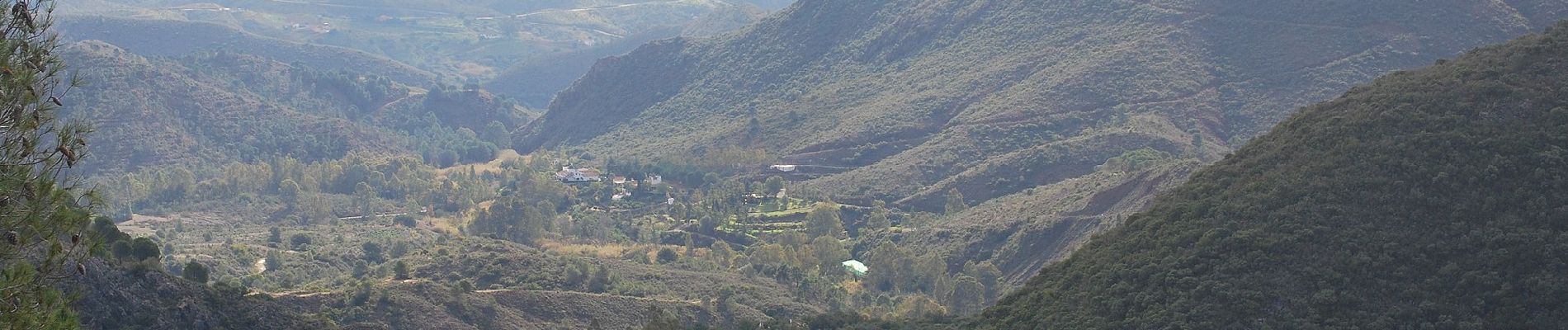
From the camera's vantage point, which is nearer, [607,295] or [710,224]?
[607,295]

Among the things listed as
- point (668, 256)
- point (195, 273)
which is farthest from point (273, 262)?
point (195, 273)

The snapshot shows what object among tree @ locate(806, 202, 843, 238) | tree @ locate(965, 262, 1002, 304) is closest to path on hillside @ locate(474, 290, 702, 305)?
tree @ locate(965, 262, 1002, 304)

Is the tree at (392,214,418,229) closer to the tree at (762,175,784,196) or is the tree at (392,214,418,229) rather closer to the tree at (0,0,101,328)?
the tree at (762,175,784,196)

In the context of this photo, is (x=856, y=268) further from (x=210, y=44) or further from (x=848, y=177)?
(x=210, y=44)

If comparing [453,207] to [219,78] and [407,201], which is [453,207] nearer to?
[407,201]

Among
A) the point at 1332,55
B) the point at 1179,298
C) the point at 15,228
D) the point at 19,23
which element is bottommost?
the point at 1332,55

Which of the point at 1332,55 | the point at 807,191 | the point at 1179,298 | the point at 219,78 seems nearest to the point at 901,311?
the point at 1179,298
